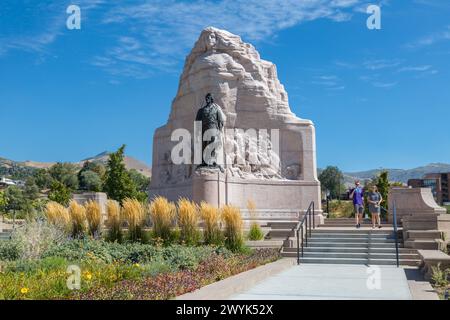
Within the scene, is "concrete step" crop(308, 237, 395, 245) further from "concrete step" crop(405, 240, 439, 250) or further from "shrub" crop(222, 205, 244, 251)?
"shrub" crop(222, 205, 244, 251)

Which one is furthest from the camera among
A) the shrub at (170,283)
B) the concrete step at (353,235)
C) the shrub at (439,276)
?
the concrete step at (353,235)

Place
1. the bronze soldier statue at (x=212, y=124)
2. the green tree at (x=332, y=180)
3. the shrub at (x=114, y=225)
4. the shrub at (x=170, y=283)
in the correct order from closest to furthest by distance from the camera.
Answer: the shrub at (x=170, y=283)
the shrub at (x=114, y=225)
the bronze soldier statue at (x=212, y=124)
the green tree at (x=332, y=180)

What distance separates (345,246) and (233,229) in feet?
9.75

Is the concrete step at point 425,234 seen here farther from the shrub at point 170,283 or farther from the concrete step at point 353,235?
the shrub at point 170,283

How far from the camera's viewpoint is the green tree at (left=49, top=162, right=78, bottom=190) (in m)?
78.6

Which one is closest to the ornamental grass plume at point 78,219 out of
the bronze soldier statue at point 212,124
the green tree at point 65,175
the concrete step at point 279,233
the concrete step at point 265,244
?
the concrete step at point 265,244

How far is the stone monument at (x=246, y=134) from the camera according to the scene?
74.6 feet

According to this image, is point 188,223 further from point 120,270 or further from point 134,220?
point 120,270

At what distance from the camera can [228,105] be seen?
23453 millimetres

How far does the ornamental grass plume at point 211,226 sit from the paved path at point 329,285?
211 centimetres

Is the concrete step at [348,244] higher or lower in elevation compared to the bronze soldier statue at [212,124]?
lower

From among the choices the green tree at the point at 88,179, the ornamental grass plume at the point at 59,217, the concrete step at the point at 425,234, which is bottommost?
the concrete step at the point at 425,234

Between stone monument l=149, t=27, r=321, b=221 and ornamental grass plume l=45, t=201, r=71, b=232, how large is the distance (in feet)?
24.9

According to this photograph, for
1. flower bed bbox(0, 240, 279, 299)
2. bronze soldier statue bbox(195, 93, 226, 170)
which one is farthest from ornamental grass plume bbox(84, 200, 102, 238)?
bronze soldier statue bbox(195, 93, 226, 170)
